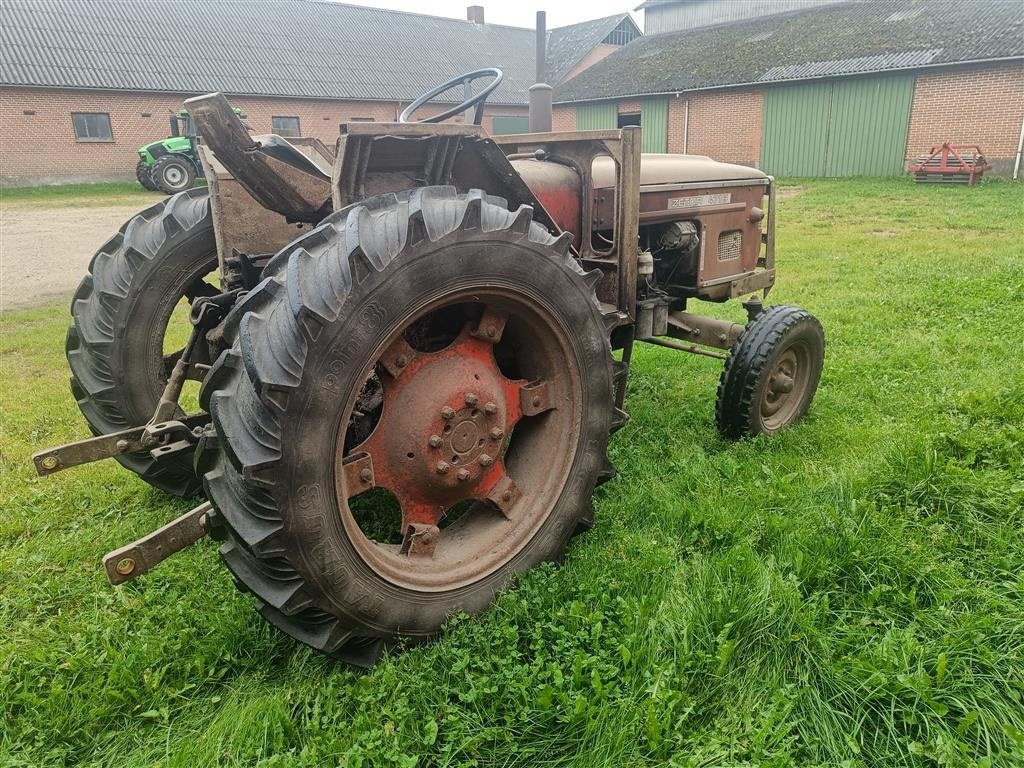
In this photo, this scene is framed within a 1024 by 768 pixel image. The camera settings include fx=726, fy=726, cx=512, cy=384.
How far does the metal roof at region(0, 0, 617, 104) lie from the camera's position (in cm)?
2508

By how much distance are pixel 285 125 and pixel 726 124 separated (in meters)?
16.8

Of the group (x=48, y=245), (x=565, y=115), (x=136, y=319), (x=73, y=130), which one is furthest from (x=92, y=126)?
(x=136, y=319)

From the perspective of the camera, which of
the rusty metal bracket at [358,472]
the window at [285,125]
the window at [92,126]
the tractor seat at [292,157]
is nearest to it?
the rusty metal bracket at [358,472]

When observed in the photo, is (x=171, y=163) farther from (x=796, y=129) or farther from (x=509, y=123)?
(x=796, y=129)

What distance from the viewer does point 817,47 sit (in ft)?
76.7

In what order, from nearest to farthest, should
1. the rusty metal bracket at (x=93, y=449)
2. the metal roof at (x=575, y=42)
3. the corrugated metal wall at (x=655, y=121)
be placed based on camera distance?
the rusty metal bracket at (x=93, y=449) → the corrugated metal wall at (x=655, y=121) → the metal roof at (x=575, y=42)

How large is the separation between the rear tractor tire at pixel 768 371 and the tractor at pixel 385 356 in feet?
0.05

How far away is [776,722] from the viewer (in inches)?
81.4

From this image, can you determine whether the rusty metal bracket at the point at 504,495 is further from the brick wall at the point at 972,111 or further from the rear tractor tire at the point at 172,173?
the brick wall at the point at 972,111

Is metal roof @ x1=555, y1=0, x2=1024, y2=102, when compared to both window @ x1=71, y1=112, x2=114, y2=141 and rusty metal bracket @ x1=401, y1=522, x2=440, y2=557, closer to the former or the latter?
window @ x1=71, y1=112, x2=114, y2=141

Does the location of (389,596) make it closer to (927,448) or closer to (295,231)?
(295,231)

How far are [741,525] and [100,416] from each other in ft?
9.14

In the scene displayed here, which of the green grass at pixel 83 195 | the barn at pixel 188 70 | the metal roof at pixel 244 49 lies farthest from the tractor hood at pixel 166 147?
the metal roof at pixel 244 49

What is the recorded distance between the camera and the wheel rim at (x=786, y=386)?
13.0ft
